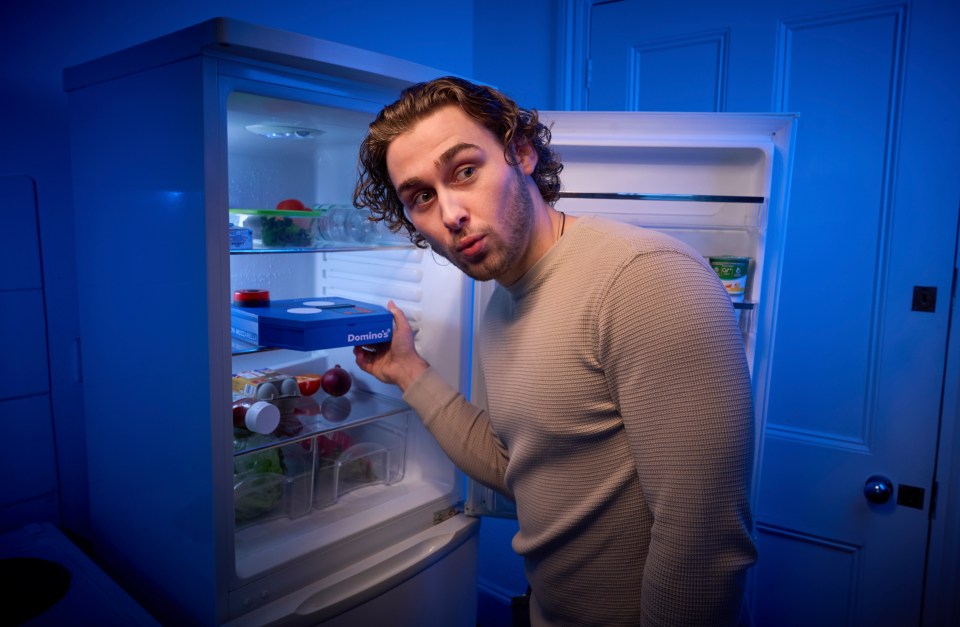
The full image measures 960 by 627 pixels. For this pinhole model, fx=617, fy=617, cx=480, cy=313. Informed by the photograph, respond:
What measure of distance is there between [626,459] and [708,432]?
0.18 metres

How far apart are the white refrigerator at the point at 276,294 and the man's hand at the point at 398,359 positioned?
0.13m

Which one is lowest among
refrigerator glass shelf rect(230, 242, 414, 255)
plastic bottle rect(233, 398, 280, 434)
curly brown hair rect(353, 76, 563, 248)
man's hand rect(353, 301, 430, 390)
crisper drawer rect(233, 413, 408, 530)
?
crisper drawer rect(233, 413, 408, 530)

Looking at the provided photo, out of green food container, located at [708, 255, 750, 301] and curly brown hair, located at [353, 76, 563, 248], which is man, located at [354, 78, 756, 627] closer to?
curly brown hair, located at [353, 76, 563, 248]

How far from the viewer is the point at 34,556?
1.26 metres

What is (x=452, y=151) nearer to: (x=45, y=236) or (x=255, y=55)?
(x=255, y=55)

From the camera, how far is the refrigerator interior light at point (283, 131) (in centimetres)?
134

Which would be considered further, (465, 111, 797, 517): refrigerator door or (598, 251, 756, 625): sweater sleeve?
(465, 111, 797, 517): refrigerator door

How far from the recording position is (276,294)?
5.39 ft

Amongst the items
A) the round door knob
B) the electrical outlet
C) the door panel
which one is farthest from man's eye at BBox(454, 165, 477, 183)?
the round door knob

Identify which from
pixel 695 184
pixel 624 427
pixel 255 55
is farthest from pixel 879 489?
pixel 255 55

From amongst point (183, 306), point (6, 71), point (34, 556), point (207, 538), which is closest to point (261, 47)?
point (183, 306)

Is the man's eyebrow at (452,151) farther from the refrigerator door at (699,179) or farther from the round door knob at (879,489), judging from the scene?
the round door knob at (879,489)

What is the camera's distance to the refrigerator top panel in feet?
3.06

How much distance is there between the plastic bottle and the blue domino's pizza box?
5.2 inches
